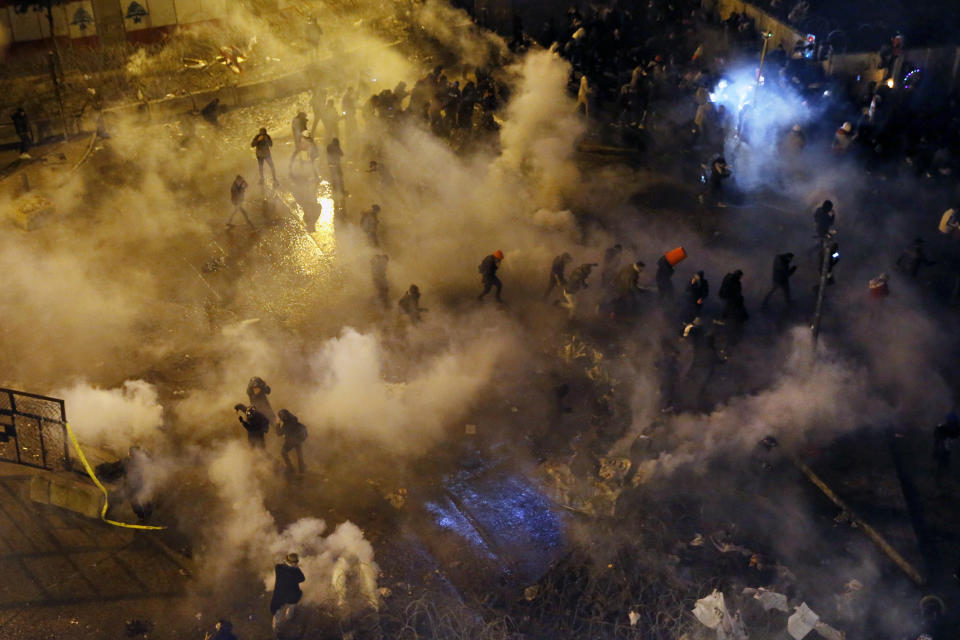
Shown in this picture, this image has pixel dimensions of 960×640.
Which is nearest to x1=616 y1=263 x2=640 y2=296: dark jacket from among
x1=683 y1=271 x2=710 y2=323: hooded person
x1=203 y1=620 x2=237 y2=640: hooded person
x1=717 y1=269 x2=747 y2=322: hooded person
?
x1=683 y1=271 x2=710 y2=323: hooded person

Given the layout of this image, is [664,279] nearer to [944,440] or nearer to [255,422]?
[944,440]

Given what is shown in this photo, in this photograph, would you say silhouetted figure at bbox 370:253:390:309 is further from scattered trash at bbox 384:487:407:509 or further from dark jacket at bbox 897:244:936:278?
dark jacket at bbox 897:244:936:278

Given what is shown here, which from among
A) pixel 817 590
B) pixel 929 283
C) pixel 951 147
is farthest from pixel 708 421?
pixel 951 147

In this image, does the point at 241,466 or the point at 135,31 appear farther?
the point at 135,31

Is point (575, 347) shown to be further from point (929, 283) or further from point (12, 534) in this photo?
point (12, 534)

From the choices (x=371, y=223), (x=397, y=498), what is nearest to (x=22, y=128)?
(x=371, y=223)

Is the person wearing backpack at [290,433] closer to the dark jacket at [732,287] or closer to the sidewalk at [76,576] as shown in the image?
the sidewalk at [76,576]

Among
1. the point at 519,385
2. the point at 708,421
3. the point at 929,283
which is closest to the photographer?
the point at 708,421
